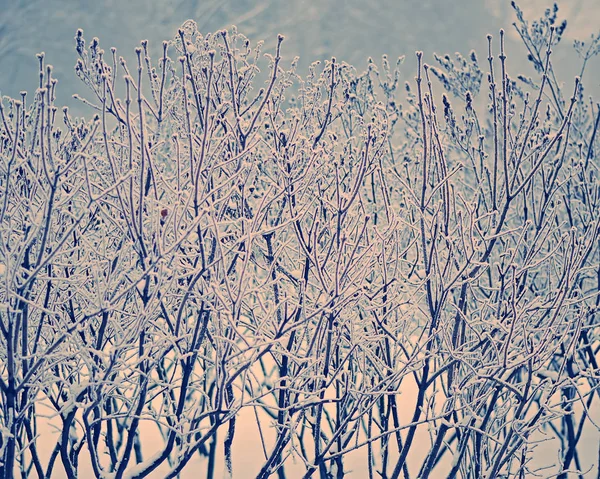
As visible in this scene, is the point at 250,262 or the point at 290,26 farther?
the point at 290,26

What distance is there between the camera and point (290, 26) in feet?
76.1

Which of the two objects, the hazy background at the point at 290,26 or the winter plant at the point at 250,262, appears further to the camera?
the hazy background at the point at 290,26

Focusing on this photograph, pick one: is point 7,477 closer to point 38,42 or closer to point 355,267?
point 355,267

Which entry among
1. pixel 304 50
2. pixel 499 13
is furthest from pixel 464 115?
pixel 499 13

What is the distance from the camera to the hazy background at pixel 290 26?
20500 mm

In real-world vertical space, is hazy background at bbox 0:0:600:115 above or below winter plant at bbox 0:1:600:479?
above

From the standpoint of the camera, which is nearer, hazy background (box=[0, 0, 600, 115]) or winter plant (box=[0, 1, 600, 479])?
winter plant (box=[0, 1, 600, 479])

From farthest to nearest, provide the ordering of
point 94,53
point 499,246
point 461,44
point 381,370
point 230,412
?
point 461,44 < point 499,246 < point 381,370 < point 94,53 < point 230,412

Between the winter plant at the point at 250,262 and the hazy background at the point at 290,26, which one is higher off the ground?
the hazy background at the point at 290,26

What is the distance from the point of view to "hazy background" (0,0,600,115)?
20.5 metres

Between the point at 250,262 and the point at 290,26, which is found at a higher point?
the point at 290,26

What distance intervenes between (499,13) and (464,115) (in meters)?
22.1

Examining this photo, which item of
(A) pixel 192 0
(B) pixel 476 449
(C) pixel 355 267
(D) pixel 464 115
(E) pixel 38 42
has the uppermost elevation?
(A) pixel 192 0

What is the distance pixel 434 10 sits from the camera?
24594 mm
